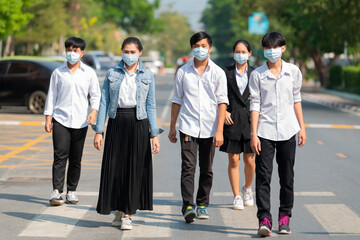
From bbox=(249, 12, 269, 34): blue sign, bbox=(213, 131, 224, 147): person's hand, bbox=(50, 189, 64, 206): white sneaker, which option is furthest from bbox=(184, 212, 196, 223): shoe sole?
bbox=(249, 12, 269, 34): blue sign

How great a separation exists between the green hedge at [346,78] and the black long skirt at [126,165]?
30.3m

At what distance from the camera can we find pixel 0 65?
21.5 m

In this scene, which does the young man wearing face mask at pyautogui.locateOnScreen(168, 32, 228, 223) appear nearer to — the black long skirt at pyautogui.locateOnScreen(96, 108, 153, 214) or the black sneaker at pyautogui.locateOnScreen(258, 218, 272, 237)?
the black long skirt at pyautogui.locateOnScreen(96, 108, 153, 214)

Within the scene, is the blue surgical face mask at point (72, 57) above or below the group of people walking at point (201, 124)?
above

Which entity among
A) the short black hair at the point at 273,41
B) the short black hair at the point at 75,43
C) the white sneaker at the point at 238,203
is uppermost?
the short black hair at the point at 273,41

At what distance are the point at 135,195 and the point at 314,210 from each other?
6.81ft

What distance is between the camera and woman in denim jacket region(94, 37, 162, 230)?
23.4 feet

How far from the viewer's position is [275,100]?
6.89 m

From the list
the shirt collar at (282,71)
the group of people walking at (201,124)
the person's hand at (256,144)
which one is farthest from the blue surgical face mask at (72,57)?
the person's hand at (256,144)

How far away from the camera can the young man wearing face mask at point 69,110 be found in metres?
8.34

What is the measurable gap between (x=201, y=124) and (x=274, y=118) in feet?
2.78

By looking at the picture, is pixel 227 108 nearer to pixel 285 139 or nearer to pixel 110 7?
pixel 285 139

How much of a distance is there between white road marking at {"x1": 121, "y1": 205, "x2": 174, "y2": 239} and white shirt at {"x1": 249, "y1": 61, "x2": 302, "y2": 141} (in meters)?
1.27

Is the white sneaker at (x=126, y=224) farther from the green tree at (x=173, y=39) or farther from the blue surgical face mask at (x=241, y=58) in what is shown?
the green tree at (x=173, y=39)
